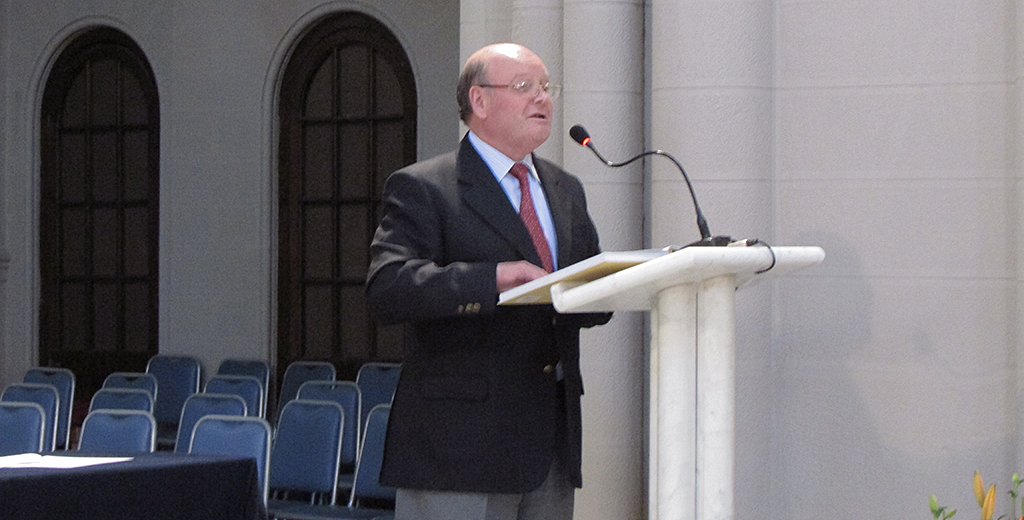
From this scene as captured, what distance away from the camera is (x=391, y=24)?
863cm

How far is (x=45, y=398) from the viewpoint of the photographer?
6184 millimetres

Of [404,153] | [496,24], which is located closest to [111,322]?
[404,153]

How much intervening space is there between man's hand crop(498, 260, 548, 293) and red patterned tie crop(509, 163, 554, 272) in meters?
0.19

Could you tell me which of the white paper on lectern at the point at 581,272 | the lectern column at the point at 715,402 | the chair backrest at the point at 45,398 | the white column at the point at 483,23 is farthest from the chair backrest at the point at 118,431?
the lectern column at the point at 715,402

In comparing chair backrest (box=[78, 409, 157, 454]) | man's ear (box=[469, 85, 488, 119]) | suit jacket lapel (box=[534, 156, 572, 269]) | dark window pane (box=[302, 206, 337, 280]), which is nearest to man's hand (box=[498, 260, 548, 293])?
suit jacket lapel (box=[534, 156, 572, 269])

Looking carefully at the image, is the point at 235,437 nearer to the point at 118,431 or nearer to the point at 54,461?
the point at 118,431

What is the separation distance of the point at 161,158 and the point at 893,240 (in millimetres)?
6501

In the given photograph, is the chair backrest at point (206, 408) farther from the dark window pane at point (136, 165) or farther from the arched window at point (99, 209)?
the dark window pane at point (136, 165)

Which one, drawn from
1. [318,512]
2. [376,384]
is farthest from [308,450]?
[376,384]

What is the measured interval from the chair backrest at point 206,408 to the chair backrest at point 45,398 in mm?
932

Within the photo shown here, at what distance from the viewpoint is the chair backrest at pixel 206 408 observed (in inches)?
213

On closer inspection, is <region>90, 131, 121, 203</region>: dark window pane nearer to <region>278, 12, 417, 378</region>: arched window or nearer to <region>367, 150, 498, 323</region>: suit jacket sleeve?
<region>278, 12, 417, 378</region>: arched window

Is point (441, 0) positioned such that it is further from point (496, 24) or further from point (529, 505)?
point (529, 505)

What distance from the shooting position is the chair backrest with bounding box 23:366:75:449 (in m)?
6.96
